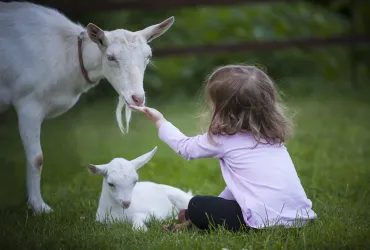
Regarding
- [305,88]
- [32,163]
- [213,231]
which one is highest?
[213,231]

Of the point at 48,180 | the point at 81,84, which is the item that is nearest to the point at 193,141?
the point at 81,84

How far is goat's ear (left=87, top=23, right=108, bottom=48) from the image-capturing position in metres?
3.39

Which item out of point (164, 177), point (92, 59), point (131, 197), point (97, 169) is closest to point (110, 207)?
point (131, 197)

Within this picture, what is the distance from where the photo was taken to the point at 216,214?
301cm

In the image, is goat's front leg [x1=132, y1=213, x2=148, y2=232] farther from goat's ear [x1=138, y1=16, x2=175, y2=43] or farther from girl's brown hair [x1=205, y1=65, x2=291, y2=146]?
goat's ear [x1=138, y1=16, x2=175, y2=43]

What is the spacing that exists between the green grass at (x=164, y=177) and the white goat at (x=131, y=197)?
120 millimetres

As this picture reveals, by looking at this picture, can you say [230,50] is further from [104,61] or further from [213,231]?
[213,231]

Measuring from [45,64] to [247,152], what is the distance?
1.40 metres

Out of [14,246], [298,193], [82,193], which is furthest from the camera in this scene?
[82,193]

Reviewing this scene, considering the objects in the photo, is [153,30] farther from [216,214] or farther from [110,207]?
[216,214]

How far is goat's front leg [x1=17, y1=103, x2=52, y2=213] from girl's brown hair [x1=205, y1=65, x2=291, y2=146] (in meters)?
1.14

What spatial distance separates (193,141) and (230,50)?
5.84 meters

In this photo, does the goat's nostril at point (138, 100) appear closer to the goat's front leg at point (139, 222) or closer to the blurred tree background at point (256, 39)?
the goat's front leg at point (139, 222)

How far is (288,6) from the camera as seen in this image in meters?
12.6
